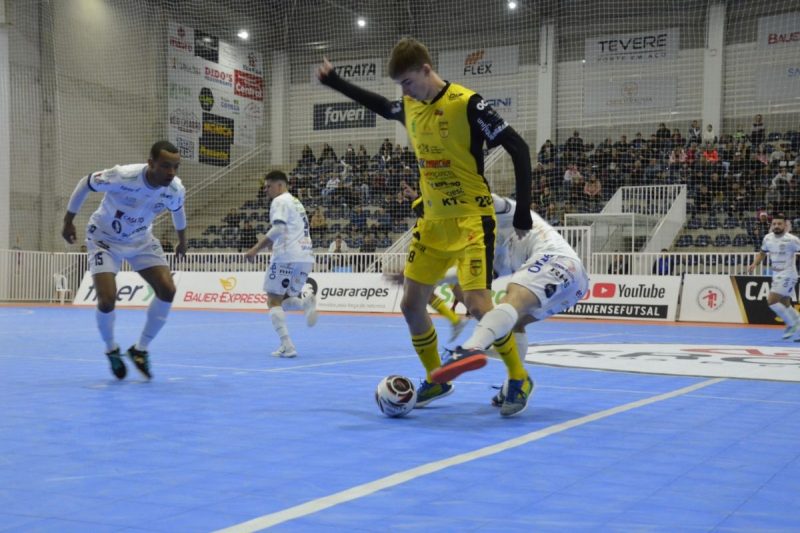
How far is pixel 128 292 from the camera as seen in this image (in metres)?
23.2

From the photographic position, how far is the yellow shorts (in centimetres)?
532

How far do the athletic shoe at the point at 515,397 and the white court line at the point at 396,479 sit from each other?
13.1 inches

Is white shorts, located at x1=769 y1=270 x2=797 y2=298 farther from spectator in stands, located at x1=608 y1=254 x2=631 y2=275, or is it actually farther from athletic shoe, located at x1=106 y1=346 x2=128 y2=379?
athletic shoe, located at x1=106 y1=346 x2=128 y2=379

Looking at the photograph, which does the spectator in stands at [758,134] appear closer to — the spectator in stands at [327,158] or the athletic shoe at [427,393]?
the spectator in stands at [327,158]

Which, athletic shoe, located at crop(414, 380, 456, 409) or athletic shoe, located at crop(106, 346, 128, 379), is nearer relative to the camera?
athletic shoe, located at crop(414, 380, 456, 409)

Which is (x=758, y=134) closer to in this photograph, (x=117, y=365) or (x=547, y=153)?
(x=547, y=153)

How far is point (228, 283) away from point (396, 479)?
A: 19.4 m

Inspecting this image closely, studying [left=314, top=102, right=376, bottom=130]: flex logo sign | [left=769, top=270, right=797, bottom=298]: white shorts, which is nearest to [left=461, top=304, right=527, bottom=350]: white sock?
[left=769, top=270, right=797, bottom=298]: white shorts

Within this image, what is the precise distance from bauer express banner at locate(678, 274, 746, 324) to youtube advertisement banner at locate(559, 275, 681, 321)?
24 centimetres

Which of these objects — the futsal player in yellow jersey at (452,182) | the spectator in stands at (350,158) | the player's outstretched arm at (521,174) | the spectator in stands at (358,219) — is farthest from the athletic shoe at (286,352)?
the spectator in stands at (350,158)

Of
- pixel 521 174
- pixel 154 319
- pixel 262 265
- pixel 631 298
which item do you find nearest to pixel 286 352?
pixel 154 319

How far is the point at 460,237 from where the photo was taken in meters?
5.42

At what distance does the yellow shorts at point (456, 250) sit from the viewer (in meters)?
5.32

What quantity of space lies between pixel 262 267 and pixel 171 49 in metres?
10.8
